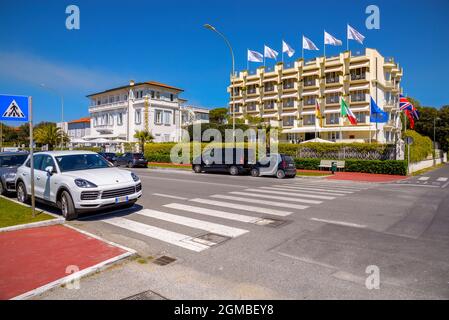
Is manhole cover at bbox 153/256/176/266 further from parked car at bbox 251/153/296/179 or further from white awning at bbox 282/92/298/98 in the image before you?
white awning at bbox 282/92/298/98

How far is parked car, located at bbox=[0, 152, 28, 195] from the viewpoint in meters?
11.4

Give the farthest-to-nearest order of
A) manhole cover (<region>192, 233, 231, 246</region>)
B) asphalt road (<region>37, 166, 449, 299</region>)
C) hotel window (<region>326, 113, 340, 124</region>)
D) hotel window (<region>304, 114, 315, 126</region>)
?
1. hotel window (<region>304, 114, 315, 126</region>)
2. hotel window (<region>326, 113, 340, 124</region>)
3. manhole cover (<region>192, 233, 231, 246</region>)
4. asphalt road (<region>37, 166, 449, 299</region>)

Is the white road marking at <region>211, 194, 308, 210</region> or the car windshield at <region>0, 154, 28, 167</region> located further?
the car windshield at <region>0, 154, 28, 167</region>

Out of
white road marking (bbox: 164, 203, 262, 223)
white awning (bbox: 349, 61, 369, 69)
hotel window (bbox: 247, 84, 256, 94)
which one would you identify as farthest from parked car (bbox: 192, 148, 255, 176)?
hotel window (bbox: 247, 84, 256, 94)

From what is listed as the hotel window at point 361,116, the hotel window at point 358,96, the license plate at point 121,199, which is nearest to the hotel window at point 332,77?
the hotel window at point 358,96

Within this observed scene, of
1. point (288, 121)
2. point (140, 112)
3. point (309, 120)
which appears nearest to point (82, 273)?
point (140, 112)

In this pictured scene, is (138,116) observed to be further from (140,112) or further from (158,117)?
(158,117)

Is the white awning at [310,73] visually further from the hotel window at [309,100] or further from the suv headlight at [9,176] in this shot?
the suv headlight at [9,176]

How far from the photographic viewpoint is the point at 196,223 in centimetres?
751

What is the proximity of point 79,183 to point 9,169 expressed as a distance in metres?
6.33

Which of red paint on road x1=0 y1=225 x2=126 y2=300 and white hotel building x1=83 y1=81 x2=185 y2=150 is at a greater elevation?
white hotel building x1=83 y1=81 x2=185 y2=150

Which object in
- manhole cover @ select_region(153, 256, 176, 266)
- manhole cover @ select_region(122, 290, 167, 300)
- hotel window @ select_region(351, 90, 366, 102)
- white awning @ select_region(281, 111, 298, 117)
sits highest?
hotel window @ select_region(351, 90, 366, 102)
